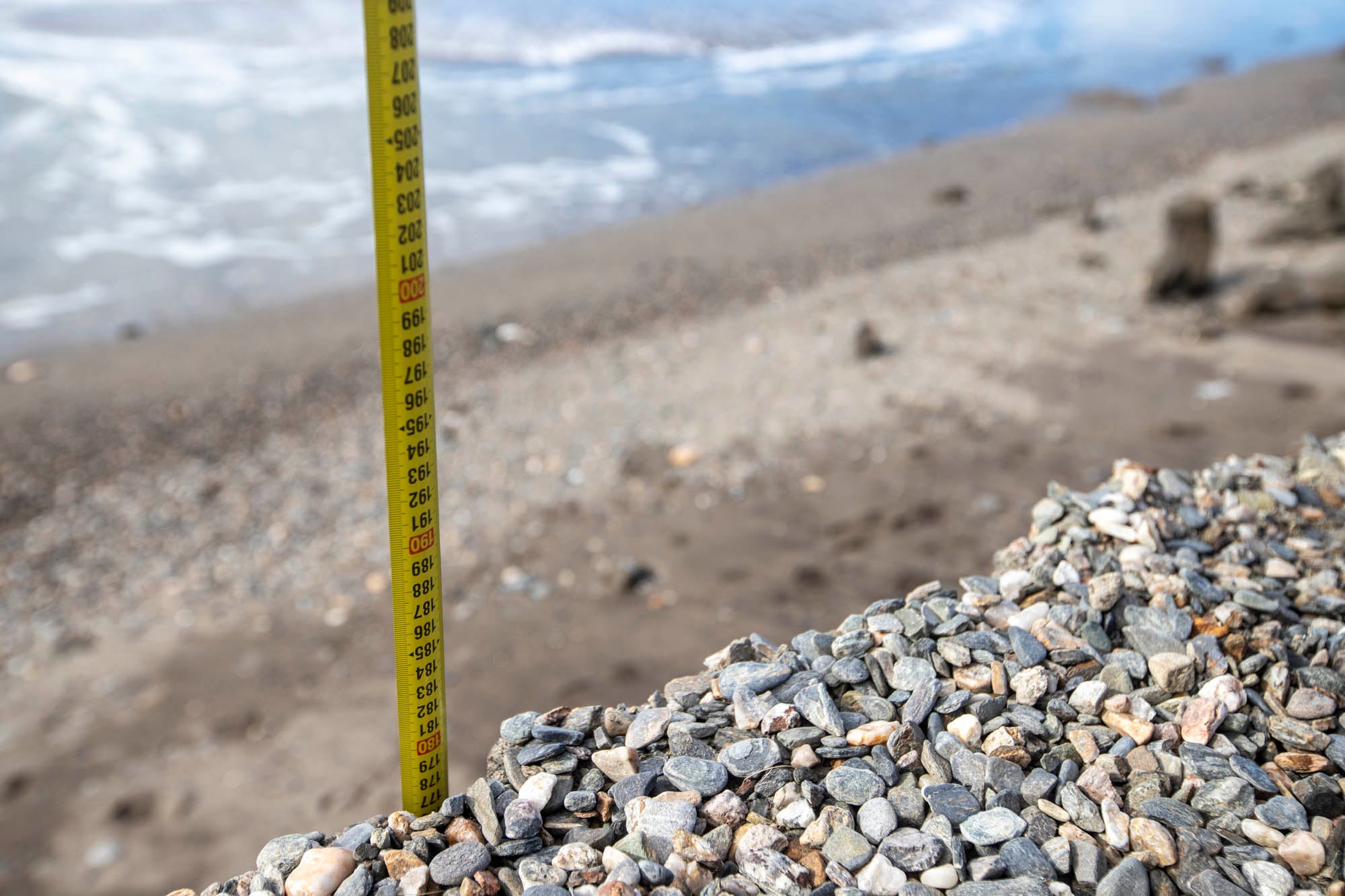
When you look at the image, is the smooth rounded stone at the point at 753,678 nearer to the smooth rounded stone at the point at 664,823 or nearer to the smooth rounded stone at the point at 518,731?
the smooth rounded stone at the point at 664,823

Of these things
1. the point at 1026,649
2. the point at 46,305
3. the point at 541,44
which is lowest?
the point at 46,305

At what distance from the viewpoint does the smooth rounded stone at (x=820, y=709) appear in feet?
7.55

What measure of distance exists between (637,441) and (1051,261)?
5205 mm

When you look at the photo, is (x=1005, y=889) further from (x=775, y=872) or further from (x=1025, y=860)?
(x=775, y=872)

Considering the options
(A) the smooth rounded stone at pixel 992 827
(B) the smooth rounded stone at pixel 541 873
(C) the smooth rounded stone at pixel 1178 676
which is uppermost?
(C) the smooth rounded stone at pixel 1178 676

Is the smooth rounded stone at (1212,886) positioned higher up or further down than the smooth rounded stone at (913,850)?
higher up

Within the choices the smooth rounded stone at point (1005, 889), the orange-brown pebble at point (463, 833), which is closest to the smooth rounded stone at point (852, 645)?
the smooth rounded stone at point (1005, 889)

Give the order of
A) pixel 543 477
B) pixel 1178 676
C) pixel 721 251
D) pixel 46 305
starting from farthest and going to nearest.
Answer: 1. pixel 721 251
2. pixel 46 305
3. pixel 543 477
4. pixel 1178 676

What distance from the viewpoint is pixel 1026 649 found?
248 cm

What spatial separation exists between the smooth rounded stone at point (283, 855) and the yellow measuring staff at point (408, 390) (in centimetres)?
26

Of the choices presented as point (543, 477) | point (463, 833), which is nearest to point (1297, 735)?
point (463, 833)

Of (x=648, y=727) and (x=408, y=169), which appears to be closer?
(x=408, y=169)

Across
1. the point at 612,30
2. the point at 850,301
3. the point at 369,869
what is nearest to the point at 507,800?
the point at 369,869

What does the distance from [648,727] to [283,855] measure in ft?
2.86
